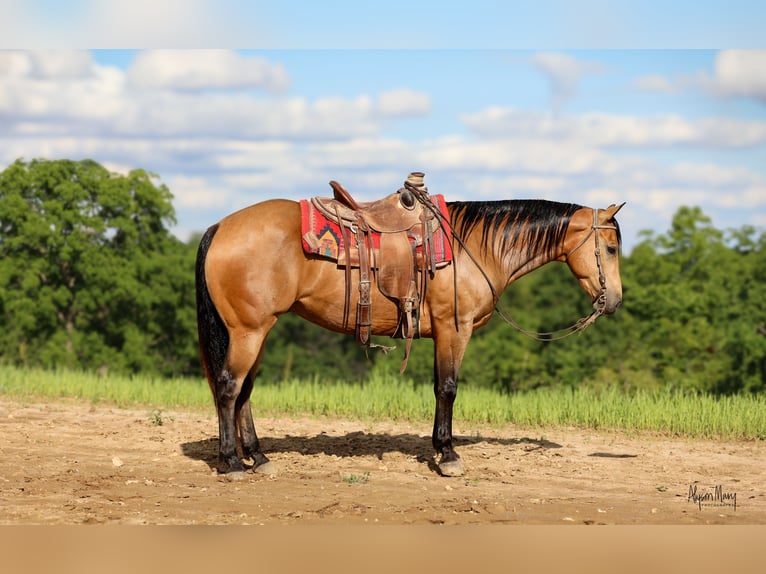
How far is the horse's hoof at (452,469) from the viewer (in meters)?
7.47

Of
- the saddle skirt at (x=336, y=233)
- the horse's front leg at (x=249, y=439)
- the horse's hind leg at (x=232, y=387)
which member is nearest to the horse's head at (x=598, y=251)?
the saddle skirt at (x=336, y=233)

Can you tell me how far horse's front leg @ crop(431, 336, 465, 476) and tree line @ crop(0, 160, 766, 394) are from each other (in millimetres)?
18740

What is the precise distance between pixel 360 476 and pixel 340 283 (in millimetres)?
1578

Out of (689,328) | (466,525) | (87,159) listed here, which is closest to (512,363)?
(689,328)

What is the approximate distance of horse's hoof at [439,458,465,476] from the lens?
24.5ft

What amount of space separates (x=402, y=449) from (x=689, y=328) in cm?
2746

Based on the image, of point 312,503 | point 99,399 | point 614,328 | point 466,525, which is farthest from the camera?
point 614,328

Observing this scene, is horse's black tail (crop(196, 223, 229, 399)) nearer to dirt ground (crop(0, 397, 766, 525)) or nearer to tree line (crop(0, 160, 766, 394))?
dirt ground (crop(0, 397, 766, 525))

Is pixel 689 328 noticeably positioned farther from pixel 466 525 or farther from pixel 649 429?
pixel 466 525

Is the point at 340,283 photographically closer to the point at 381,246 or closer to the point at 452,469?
the point at 381,246

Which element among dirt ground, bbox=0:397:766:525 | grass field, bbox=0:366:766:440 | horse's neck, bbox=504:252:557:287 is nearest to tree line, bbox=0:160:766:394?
grass field, bbox=0:366:766:440

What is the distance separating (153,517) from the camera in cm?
588

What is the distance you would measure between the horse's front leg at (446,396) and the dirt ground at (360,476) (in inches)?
6.3

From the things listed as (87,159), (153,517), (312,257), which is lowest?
(153,517)
